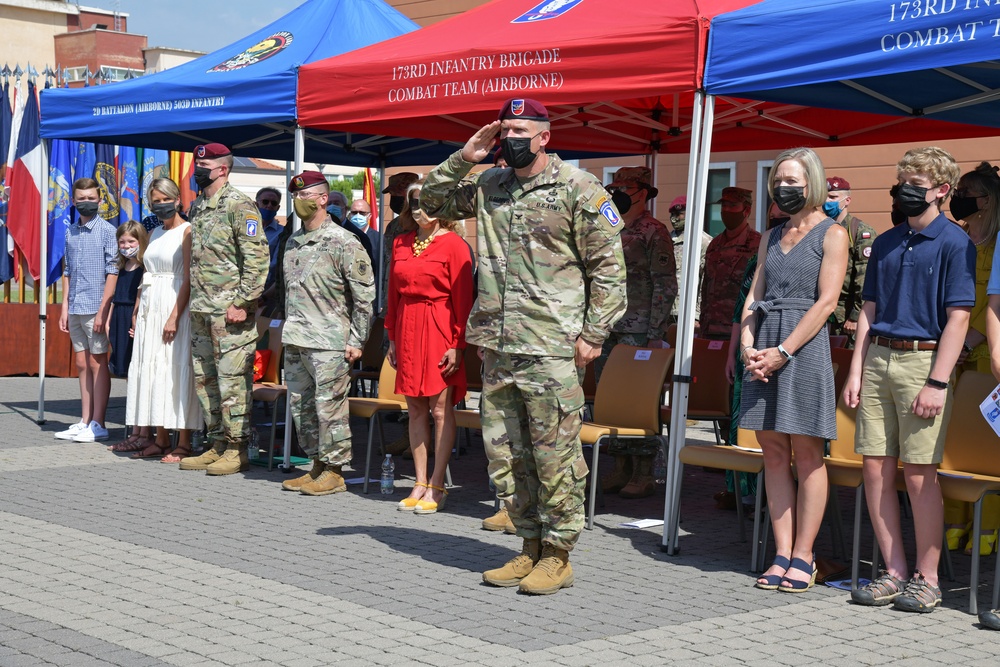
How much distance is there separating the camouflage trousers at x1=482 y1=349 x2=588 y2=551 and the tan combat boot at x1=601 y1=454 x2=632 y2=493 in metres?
2.60

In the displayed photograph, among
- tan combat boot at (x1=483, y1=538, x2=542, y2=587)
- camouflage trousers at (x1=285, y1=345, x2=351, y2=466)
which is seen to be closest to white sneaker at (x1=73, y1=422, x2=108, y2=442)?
camouflage trousers at (x1=285, y1=345, x2=351, y2=466)

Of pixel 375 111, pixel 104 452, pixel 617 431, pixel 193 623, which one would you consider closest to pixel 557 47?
pixel 375 111

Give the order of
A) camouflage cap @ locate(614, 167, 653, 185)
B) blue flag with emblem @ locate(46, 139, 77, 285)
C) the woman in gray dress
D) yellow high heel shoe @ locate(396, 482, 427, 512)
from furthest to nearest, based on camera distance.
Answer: blue flag with emblem @ locate(46, 139, 77, 285), camouflage cap @ locate(614, 167, 653, 185), yellow high heel shoe @ locate(396, 482, 427, 512), the woman in gray dress

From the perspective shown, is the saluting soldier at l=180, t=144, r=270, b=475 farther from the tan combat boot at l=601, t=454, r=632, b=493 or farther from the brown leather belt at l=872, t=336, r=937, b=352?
the brown leather belt at l=872, t=336, r=937, b=352

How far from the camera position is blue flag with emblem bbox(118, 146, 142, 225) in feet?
50.2

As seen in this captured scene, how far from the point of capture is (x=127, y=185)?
15344 millimetres

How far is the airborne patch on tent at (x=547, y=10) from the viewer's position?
744 centimetres

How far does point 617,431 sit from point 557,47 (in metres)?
2.16

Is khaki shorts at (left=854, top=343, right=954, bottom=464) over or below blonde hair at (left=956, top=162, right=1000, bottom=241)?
below

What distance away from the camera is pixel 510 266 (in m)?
5.55

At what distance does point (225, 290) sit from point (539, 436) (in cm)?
377

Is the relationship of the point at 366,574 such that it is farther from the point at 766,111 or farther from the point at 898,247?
the point at 766,111

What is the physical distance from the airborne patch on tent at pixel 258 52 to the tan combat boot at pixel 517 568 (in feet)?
16.4

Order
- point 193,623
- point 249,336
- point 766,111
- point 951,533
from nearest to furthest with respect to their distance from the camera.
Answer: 1. point 193,623
2. point 951,533
3. point 249,336
4. point 766,111
